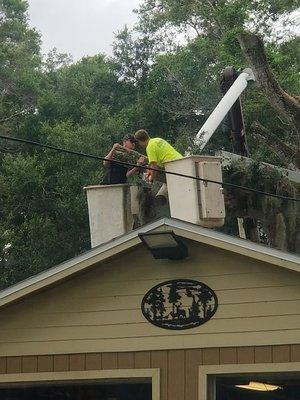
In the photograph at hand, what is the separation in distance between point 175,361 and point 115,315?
76cm

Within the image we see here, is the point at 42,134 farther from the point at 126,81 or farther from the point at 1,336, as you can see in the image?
the point at 1,336

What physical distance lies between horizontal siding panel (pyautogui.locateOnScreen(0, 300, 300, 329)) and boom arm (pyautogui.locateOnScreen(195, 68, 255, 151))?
582 centimetres

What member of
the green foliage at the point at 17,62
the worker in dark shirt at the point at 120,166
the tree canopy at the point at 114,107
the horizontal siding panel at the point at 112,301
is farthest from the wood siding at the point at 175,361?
the green foliage at the point at 17,62

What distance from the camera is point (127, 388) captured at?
980 cm

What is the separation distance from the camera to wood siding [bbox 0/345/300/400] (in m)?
9.22

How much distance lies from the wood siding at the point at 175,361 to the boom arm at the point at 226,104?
20.0 feet

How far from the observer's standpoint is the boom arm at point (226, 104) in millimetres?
14883

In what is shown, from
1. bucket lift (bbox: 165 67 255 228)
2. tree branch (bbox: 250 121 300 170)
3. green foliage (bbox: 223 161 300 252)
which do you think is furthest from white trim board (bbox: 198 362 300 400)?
tree branch (bbox: 250 121 300 170)

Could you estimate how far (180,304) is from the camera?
376 inches

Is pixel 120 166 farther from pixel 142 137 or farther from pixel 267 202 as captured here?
pixel 267 202

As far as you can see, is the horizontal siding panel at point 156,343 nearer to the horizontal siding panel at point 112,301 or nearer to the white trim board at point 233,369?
the white trim board at point 233,369

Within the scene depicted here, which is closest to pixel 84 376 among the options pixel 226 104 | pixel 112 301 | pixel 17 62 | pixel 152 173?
pixel 112 301

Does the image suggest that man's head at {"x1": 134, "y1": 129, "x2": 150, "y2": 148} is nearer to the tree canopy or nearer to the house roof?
the house roof

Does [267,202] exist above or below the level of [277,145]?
below
